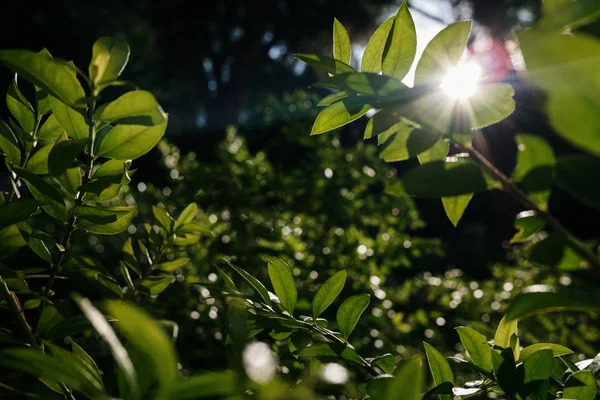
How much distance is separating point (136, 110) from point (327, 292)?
35 centimetres

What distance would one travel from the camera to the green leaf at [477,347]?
0.65m

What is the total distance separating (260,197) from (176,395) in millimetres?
2169

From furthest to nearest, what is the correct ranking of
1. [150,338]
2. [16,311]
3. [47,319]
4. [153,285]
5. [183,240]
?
[183,240], [153,285], [47,319], [16,311], [150,338]

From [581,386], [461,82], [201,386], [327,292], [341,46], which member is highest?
[341,46]

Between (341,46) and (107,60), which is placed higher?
(341,46)

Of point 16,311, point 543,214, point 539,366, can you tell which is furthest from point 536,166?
point 16,311

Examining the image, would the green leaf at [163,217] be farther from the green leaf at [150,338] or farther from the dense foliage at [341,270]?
the green leaf at [150,338]

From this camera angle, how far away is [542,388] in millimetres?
578

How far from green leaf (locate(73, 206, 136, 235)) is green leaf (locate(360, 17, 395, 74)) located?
1.06 feet

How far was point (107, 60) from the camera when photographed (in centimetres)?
54

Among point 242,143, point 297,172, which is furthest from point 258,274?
point 242,143

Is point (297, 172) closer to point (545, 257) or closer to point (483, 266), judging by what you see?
point (545, 257)

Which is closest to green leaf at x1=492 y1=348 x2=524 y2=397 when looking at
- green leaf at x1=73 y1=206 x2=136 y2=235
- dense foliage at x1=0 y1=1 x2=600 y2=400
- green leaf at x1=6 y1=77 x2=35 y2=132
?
dense foliage at x1=0 y1=1 x2=600 y2=400

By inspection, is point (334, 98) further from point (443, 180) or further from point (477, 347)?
point (477, 347)
